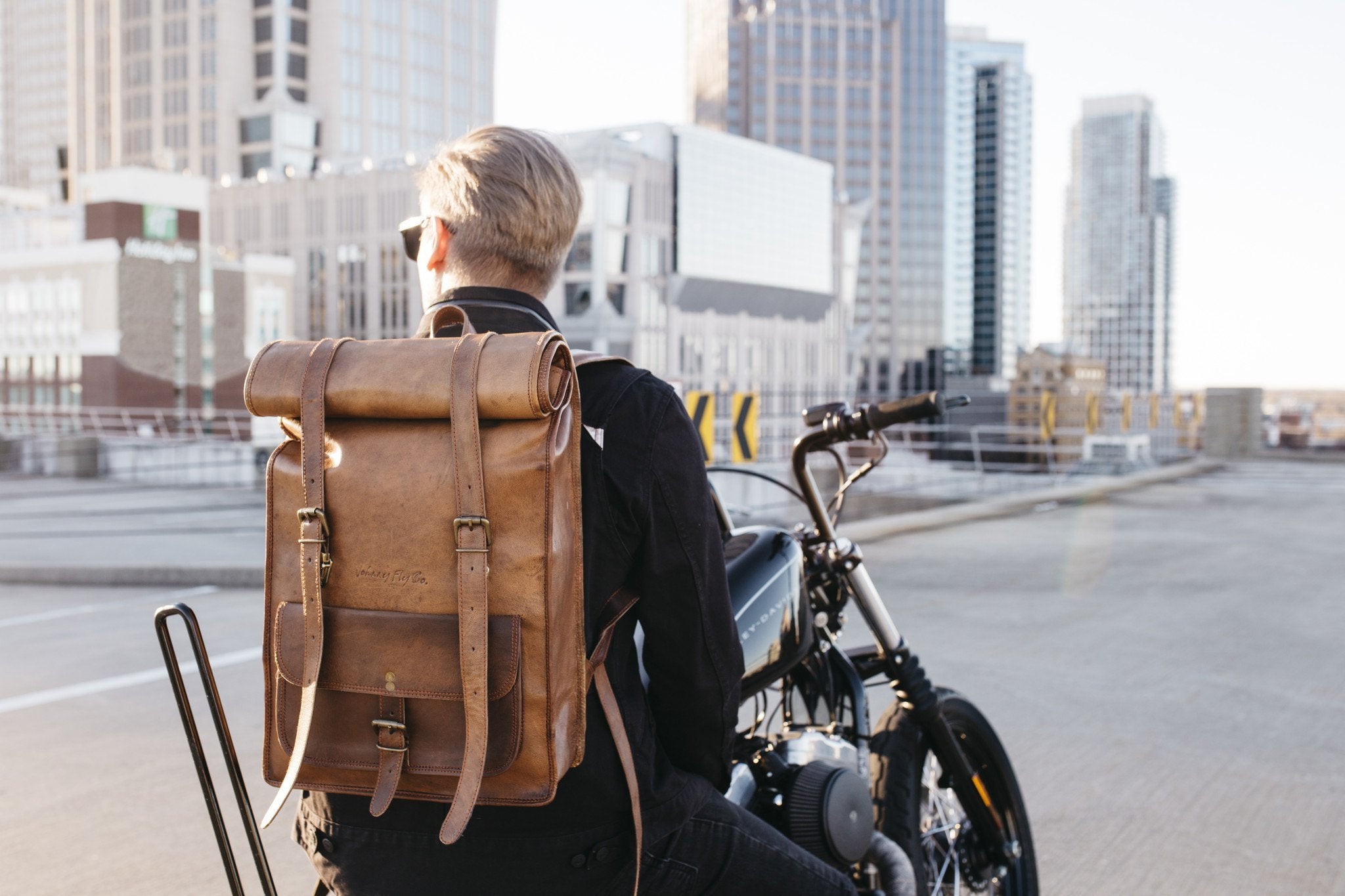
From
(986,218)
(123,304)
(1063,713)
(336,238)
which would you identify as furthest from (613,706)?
(986,218)

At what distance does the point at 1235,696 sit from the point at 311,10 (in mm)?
116279

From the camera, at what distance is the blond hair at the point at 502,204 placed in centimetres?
164

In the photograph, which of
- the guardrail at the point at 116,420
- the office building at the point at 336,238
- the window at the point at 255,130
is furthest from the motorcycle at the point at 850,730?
the window at the point at 255,130

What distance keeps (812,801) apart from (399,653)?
1.06 m

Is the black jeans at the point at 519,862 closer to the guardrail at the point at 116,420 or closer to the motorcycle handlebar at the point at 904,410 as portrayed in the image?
the motorcycle handlebar at the point at 904,410

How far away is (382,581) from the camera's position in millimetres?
1403

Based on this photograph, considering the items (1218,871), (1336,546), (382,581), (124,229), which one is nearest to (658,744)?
(382,581)

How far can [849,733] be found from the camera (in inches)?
99.3

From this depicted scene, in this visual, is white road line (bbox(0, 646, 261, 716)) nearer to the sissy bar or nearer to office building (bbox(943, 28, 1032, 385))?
the sissy bar

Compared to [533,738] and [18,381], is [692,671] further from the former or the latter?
[18,381]

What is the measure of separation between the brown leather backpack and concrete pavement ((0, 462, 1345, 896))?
8.69ft

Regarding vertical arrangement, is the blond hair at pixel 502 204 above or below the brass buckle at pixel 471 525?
above

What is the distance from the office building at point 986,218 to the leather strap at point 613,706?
163m

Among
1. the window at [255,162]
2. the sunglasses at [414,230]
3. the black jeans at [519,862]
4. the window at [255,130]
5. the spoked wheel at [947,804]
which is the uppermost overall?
the window at [255,130]
